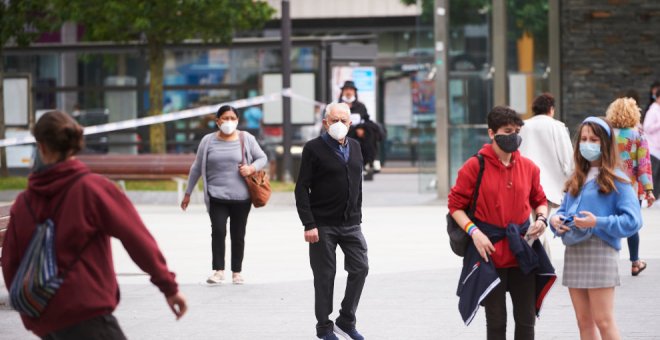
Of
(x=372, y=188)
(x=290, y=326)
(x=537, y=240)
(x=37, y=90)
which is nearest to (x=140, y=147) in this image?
(x=37, y=90)

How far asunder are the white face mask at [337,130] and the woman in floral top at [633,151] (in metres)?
3.19

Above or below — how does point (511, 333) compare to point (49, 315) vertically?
below

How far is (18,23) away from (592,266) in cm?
2286

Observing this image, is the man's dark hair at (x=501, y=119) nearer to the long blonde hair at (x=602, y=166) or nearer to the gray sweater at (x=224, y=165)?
the long blonde hair at (x=602, y=166)

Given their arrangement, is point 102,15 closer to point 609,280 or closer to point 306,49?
point 306,49

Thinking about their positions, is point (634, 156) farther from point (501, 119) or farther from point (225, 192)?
point (501, 119)

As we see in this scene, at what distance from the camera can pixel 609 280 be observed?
6938mm

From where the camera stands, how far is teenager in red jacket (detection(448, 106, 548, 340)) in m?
7.23

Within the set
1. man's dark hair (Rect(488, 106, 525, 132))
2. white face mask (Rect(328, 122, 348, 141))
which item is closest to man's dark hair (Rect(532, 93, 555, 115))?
white face mask (Rect(328, 122, 348, 141))

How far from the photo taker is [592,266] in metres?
6.97

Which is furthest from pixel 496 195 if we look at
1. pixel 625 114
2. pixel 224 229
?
pixel 224 229

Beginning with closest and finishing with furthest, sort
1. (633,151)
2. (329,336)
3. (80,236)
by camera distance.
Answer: (80,236)
(329,336)
(633,151)

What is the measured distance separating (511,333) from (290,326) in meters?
1.49

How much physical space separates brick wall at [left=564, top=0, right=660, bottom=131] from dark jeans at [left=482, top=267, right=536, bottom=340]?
1447 centimetres
